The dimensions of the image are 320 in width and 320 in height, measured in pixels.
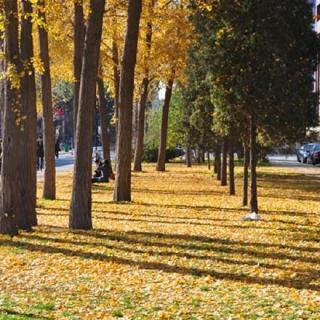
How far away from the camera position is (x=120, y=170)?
64.5ft

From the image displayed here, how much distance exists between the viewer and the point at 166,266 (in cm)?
1010

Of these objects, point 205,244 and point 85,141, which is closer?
point 205,244

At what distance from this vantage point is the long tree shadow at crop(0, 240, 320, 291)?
8.89 meters

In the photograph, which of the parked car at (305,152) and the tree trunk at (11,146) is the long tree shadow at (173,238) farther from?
the parked car at (305,152)

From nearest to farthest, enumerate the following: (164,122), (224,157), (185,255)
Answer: (185,255), (224,157), (164,122)

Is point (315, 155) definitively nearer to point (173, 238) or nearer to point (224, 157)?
point (224, 157)

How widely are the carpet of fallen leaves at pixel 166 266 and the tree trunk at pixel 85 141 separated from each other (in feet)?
1.55

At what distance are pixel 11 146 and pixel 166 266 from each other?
4.27m

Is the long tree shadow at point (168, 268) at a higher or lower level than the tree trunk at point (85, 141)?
lower

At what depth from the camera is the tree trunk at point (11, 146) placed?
1257 centimetres

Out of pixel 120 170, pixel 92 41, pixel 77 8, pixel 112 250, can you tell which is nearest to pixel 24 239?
pixel 112 250

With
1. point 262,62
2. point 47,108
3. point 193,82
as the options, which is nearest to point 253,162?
point 262,62

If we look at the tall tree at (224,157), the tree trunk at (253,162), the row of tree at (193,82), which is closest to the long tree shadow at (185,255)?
the row of tree at (193,82)

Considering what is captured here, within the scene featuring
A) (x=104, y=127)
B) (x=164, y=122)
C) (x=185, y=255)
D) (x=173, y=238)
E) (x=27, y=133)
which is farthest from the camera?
(x=164, y=122)
